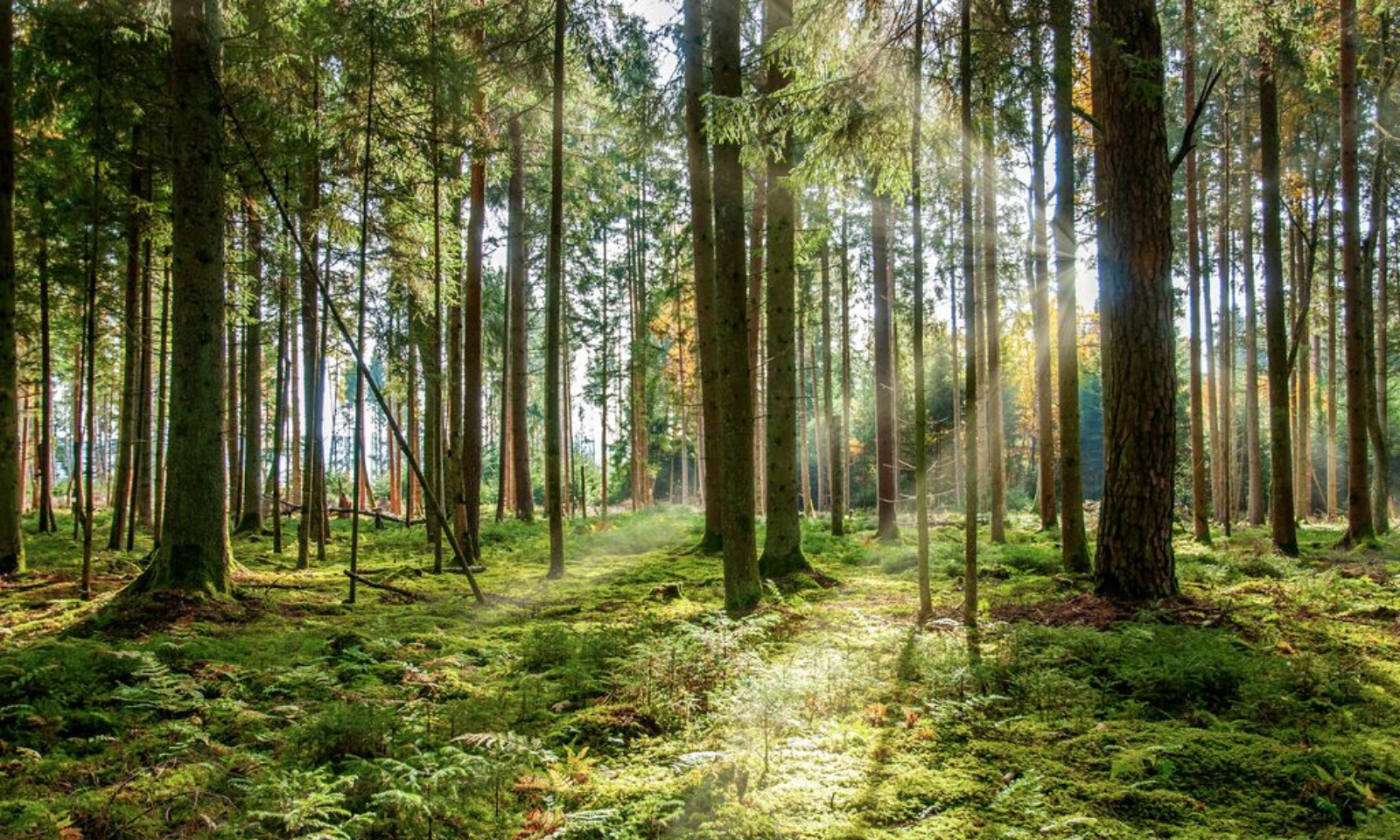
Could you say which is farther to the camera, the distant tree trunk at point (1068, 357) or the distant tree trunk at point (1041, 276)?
the distant tree trunk at point (1041, 276)

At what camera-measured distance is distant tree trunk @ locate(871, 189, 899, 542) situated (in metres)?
12.5

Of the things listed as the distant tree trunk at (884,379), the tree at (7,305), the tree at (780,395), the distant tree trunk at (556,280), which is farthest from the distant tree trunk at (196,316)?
the distant tree trunk at (884,379)

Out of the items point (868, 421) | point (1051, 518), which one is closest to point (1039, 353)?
point (1051, 518)

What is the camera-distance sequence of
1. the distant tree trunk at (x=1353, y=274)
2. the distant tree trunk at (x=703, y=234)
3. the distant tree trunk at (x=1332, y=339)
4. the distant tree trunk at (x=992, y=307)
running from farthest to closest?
the distant tree trunk at (x=1332, y=339), the distant tree trunk at (x=1353, y=274), the distant tree trunk at (x=703, y=234), the distant tree trunk at (x=992, y=307)

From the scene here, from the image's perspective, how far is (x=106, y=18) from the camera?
7.62 metres

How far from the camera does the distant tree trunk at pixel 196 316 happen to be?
6.98m

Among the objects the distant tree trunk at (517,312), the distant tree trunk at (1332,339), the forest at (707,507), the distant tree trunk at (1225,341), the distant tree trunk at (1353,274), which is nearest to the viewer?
the forest at (707,507)

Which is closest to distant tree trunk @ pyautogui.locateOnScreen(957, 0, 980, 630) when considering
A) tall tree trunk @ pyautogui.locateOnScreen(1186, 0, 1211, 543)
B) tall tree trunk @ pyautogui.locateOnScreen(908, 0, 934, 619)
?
tall tree trunk @ pyautogui.locateOnScreen(908, 0, 934, 619)

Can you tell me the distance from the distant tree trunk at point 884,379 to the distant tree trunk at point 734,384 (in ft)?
19.7

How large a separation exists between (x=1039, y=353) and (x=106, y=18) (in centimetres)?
1322

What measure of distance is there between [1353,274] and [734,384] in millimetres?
10098

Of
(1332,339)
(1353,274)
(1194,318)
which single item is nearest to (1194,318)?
(1194,318)

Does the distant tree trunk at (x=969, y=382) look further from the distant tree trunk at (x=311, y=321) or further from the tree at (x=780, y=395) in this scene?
the distant tree trunk at (x=311, y=321)

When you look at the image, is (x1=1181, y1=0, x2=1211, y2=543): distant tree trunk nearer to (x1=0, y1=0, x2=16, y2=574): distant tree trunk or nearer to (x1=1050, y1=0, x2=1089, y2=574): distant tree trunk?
(x1=1050, y1=0, x2=1089, y2=574): distant tree trunk
